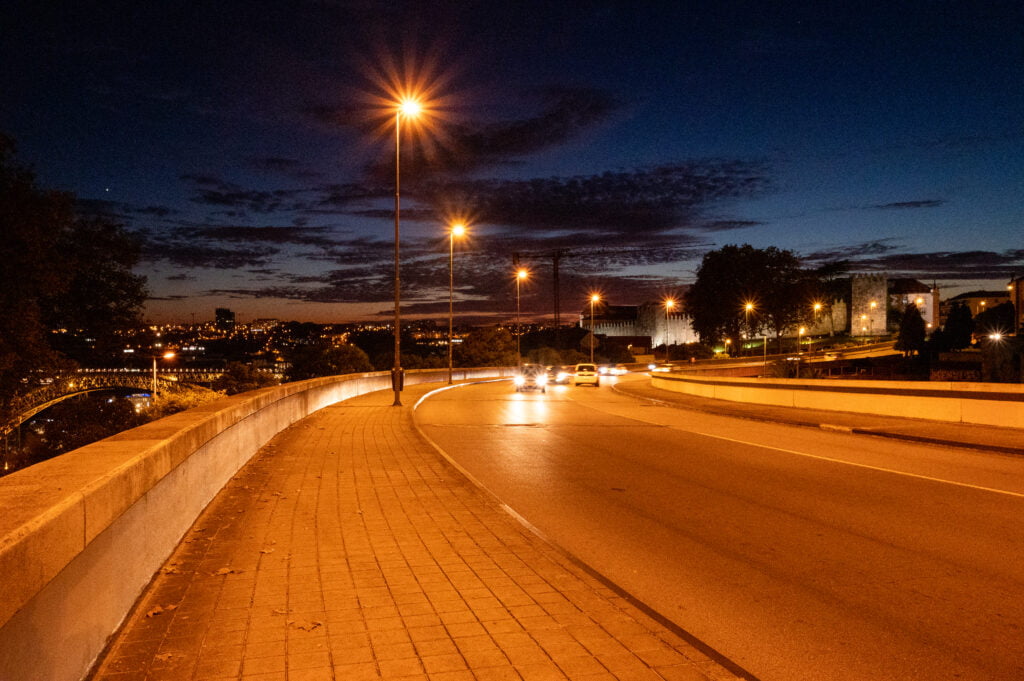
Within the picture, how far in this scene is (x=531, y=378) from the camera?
40.2 metres

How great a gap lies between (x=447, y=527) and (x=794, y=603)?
3.64 meters

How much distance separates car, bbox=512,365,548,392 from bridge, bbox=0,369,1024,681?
30.3m

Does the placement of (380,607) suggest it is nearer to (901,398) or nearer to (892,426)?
(892,426)

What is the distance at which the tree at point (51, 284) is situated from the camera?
28.3 meters

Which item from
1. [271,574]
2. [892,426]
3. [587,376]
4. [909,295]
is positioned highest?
[909,295]

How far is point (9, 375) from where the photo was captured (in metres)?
29.6

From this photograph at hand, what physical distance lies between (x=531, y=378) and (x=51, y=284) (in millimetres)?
22365

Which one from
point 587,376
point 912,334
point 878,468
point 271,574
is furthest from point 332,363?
→ point 912,334

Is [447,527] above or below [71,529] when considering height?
below

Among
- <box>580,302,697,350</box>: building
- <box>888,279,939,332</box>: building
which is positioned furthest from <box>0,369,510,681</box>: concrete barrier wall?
<box>888,279,939,332</box>: building

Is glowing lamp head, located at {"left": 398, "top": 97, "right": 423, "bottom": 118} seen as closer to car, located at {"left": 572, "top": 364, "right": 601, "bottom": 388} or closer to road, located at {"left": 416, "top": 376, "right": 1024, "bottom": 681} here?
road, located at {"left": 416, "top": 376, "right": 1024, "bottom": 681}

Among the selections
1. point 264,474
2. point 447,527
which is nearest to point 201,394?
point 264,474

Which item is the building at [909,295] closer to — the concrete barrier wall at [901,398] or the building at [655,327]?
the building at [655,327]

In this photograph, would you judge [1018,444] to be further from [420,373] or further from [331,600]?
[420,373]
